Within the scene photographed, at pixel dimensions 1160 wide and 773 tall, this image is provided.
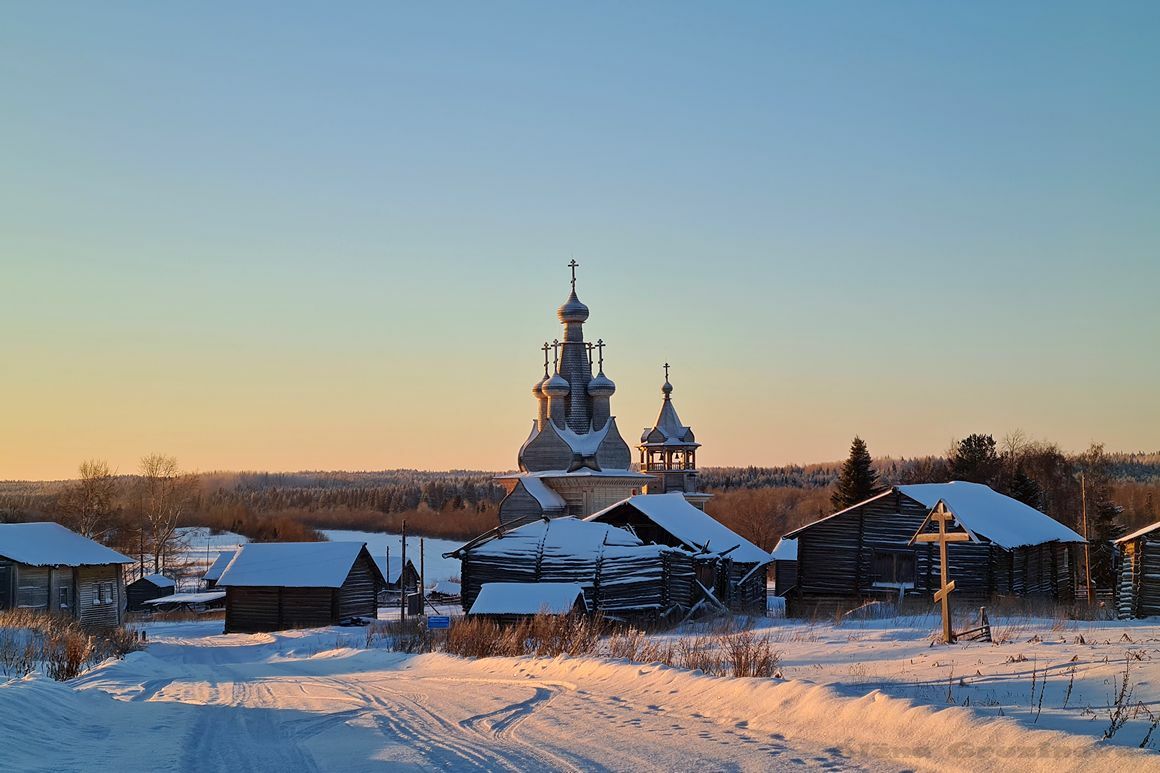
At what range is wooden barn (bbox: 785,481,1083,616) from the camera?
33.0 m

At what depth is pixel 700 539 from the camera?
39031mm

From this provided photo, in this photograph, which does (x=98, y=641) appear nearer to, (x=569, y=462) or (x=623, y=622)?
(x=623, y=622)

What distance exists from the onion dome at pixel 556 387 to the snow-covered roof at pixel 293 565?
56.0 ft

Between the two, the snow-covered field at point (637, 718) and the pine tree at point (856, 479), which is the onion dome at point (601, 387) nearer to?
the pine tree at point (856, 479)

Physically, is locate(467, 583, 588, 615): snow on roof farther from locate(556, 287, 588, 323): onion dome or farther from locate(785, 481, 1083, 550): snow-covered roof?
locate(556, 287, 588, 323): onion dome

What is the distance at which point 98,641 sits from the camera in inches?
1087

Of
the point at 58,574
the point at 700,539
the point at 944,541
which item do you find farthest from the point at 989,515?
the point at 58,574

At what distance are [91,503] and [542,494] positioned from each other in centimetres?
2986

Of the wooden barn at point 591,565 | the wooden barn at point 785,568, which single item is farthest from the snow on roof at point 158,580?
the wooden barn at point 591,565

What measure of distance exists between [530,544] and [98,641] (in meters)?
13.6

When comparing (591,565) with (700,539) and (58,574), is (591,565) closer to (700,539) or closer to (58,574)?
(700,539)

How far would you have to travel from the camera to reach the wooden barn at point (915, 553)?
33.0 metres

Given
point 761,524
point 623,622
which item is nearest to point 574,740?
point 623,622

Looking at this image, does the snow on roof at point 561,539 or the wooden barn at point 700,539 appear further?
the wooden barn at point 700,539
